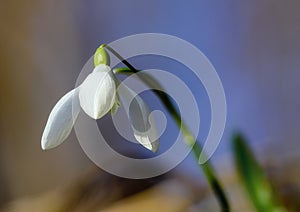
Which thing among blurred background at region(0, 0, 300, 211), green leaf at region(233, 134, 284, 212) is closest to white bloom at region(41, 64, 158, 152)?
green leaf at region(233, 134, 284, 212)

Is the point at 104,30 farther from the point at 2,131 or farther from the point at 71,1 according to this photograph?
the point at 2,131

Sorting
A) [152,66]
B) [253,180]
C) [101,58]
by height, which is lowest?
[253,180]

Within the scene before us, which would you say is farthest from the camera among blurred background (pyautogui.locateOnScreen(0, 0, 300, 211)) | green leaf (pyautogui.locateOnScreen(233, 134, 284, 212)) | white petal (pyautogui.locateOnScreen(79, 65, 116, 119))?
blurred background (pyautogui.locateOnScreen(0, 0, 300, 211))

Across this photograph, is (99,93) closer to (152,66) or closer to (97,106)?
(97,106)

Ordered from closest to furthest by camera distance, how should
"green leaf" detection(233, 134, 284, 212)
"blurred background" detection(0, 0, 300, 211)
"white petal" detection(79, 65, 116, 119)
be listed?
"white petal" detection(79, 65, 116, 119) < "green leaf" detection(233, 134, 284, 212) < "blurred background" detection(0, 0, 300, 211)

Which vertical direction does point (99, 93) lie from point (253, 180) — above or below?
above

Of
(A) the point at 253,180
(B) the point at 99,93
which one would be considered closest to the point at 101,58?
(B) the point at 99,93

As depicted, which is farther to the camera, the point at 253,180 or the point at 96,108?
the point at 253,180

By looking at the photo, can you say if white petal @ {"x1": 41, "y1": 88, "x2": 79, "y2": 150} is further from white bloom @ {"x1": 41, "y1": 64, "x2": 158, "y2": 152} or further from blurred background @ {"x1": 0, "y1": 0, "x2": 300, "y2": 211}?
blurred background @ {"x1": 0, "y1": 0, "x2": 300, "y2": 211}
